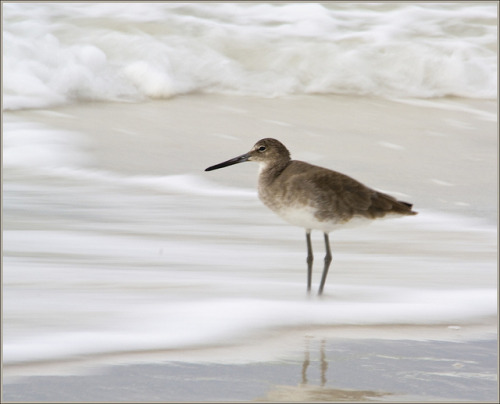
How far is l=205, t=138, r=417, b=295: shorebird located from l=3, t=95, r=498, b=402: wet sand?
0.35m

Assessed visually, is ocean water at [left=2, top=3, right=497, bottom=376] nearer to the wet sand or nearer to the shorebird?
the wet sand

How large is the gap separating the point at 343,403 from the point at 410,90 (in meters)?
9.48

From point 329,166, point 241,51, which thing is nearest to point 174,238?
point 329,166

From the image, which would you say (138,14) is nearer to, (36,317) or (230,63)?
(230,63)

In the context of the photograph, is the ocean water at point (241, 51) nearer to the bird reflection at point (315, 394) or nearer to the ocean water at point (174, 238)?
the ocean water at point (174, 238)

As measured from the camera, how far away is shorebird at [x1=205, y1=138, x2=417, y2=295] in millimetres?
4734

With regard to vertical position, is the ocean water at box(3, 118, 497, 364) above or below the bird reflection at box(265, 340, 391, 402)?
above

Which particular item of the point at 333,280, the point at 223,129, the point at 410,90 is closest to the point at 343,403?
the point at 333,280

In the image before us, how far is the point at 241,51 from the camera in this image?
43.1ft

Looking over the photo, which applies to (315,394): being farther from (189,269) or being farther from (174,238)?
(174,238)

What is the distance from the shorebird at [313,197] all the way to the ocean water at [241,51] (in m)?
5.59

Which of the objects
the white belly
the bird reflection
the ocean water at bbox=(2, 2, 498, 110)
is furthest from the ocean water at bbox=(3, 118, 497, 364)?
the ocean water at bbox=(2, 2, 498, 110)

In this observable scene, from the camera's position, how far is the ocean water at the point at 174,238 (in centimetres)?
414

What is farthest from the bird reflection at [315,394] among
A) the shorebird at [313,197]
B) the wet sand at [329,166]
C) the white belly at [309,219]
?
the white belly at [309,219]
